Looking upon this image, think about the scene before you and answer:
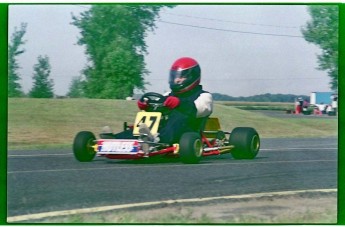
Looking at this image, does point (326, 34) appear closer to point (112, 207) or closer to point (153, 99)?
point (153, 99)

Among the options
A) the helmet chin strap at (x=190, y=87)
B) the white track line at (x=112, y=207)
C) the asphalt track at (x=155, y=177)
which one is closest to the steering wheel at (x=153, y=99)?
the helmet chin strap at (x=190, y=87)

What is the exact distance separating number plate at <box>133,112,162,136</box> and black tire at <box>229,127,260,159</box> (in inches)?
43.8

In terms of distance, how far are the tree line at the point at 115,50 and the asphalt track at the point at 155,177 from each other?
0.87 meters

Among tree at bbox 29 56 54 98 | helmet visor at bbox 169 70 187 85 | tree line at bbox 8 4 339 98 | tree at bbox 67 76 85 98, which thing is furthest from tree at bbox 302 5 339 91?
tree at bbox 29 56 54 98

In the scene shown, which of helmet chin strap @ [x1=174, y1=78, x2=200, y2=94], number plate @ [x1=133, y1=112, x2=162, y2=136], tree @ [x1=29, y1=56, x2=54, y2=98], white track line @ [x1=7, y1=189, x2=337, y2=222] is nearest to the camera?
white track line @ [x1=7, y1=189, x2=337, y2=222]

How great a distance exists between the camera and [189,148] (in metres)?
12.5

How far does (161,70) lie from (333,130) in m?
2.45

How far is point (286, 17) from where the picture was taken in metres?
11.8

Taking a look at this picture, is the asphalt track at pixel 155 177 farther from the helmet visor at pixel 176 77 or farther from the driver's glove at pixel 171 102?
the helmet visor at pixel 176 77

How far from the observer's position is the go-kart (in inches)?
493

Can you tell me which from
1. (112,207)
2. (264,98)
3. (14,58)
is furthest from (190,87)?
(112,207)

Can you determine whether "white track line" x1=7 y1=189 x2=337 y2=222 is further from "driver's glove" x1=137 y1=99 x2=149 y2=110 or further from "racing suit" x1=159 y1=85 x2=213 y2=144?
"driver's glove" x1=137 y1=99 x2=149 y2=110

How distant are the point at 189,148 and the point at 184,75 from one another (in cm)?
105

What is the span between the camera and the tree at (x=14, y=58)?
38.8 ft
